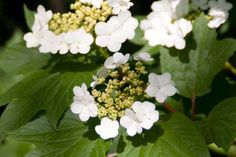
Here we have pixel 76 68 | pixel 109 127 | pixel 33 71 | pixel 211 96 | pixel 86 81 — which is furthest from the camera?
pixel 211 96

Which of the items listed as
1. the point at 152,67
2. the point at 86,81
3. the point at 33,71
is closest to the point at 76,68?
the point at 86,81

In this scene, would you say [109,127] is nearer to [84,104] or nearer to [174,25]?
[84,104]

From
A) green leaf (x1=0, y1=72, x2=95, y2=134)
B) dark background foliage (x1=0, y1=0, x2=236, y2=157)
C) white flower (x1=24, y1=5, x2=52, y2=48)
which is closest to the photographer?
green leaf (x1=0, y1=72, x2=95, y2=134)

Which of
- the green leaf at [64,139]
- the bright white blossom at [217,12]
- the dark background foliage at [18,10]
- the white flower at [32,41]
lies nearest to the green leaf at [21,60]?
the white flower at [32,41]

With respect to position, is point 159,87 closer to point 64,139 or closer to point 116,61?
point 116,61

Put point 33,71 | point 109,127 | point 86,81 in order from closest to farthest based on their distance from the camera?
point 109,127 → point 86,81 → point 33,71

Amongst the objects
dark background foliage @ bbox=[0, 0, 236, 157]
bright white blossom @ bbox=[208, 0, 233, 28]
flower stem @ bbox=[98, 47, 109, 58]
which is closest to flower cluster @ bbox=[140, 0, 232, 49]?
bright white blossom @ bbox=[208, 0, 233, 28]

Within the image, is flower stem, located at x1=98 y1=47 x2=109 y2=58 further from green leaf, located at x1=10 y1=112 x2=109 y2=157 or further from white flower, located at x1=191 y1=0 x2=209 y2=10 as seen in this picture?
white flower, located at x1=191 y1=0 x2=209 y2=10
